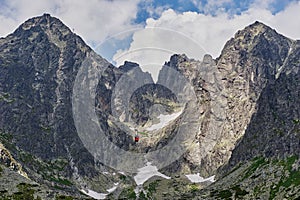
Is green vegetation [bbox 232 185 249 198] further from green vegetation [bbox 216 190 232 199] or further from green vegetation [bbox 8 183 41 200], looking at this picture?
green vegetation [bbox 8 183 41 200]

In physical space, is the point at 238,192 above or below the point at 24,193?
above

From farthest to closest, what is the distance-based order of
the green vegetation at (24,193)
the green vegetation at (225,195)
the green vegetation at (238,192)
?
1. the green vegetation at (225,195)
2. the green vegetation at (238,192)
3. the green vegetation at (24,193)

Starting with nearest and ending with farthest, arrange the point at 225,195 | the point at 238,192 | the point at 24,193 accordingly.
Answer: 1. the point at 24,193
2. the point at 238,192
3. the point at 225,195

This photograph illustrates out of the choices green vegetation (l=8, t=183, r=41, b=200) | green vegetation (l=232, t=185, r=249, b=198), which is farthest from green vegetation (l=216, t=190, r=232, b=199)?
green vegetation (l=8, t=183, r=41, b=200)

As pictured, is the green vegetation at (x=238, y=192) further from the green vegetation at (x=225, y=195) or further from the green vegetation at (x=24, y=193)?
the green vegetation at (x=24, y=193)

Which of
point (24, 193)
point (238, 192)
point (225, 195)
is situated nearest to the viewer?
point (24, 193)

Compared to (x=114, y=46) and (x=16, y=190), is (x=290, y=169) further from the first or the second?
(x=16, y=190)

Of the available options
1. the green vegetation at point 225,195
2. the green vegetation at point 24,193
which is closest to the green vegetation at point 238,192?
the green vegetation at point 225,195

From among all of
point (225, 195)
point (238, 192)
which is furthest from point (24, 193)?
point (238, 192)

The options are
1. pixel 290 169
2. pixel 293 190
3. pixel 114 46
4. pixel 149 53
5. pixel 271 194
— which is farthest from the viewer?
pixel 290 169

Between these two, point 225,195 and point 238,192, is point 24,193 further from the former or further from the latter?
point 238,192

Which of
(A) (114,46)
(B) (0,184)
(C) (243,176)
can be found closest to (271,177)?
(C) (243,176)
